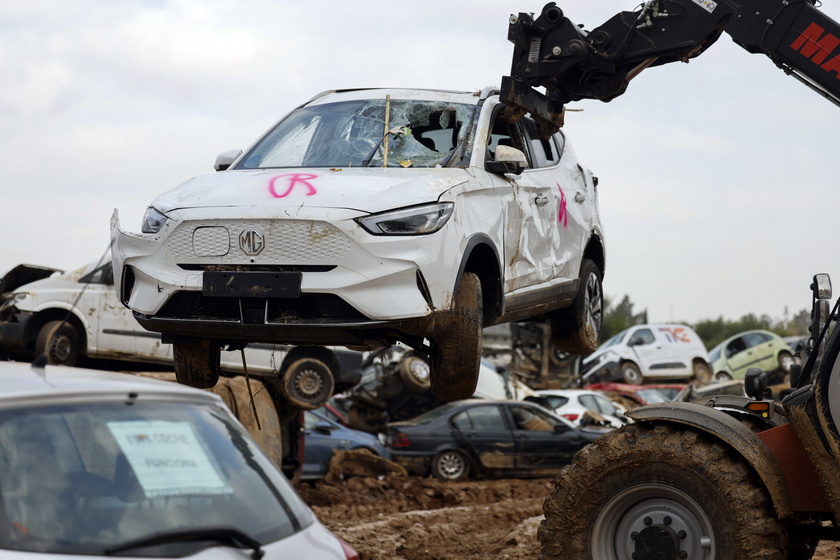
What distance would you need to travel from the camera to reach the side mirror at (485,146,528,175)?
6.62m

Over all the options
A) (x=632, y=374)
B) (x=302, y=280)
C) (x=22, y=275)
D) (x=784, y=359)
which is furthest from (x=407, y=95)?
(x=632, y=374)

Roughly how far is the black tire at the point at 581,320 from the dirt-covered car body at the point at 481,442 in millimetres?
9111

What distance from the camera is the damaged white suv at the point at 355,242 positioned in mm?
5840

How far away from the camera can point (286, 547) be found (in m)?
3.12

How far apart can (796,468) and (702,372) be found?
25092 mm

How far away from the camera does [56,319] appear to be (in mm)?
12812

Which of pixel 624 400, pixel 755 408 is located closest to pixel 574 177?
pixel 755 408

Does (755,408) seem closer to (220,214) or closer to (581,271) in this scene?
(581,271)

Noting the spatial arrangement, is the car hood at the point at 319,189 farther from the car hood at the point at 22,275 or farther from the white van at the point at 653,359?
the white van at the point at 653,359

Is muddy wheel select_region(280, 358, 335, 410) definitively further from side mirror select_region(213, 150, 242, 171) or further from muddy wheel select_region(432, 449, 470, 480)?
side mirror select_region(213, 150, 242, 171)

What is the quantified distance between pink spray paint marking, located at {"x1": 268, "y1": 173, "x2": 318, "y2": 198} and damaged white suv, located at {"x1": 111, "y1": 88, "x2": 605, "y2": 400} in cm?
2

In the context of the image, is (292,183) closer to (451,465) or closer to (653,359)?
(451,465)

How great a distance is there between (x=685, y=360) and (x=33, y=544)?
28.5 metres

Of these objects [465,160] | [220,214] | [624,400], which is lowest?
[624,400]
